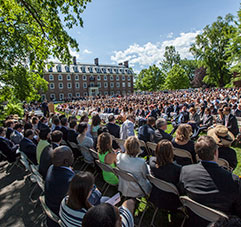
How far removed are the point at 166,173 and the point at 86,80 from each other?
56.6 m

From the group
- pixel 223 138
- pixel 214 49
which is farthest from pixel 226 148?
pixel 214 49

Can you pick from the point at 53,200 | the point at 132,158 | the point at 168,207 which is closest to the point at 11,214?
the point at 53,200

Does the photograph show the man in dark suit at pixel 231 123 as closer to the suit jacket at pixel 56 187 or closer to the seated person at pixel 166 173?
the seated person at pixel 166 173

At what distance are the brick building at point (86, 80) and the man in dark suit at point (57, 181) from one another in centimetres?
4722

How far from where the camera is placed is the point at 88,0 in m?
6.80

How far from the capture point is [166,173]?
2.49 metres

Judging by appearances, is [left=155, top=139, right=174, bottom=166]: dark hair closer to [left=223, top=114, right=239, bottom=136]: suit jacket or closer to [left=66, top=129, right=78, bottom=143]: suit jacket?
[left=66, top=129, right=78, bottom=143]: suit jacket

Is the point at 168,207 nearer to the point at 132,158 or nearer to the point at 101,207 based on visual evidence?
the point at 132,158

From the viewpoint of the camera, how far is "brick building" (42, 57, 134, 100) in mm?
49625

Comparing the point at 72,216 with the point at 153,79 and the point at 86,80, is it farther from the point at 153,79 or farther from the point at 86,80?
the point at 153,79

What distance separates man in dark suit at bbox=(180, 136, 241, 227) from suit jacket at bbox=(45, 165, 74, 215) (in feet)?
5.62

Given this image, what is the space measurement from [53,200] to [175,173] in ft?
6.19

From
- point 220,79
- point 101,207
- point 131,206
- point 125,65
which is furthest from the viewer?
point 125,65

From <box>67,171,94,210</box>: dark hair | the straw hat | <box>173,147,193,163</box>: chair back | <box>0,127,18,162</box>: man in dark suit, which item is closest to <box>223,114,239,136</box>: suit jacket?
the straw hat
